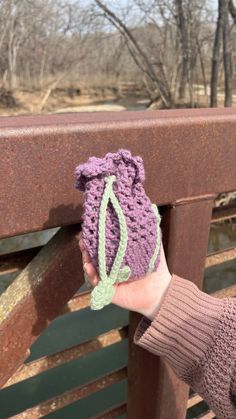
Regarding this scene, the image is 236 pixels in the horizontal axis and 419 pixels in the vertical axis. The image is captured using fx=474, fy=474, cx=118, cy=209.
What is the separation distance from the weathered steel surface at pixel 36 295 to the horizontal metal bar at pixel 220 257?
2.32 feet

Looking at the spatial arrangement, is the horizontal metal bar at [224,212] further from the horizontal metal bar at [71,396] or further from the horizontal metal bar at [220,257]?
the horizontal metal bar at [71,396]

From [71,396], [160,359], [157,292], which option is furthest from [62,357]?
[157,292]

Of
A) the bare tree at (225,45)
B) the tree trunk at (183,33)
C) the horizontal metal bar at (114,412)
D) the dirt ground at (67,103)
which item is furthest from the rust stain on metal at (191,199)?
the dirt ground at (67,103)

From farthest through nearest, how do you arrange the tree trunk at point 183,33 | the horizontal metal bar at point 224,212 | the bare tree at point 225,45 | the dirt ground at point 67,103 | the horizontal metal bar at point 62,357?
the dirt ground at point 67,103
the tree trunk at point 183,33
the bare tree at point 225,45
the horizontal metal bar at point 224,212
the horizontal metal bar at point 62,357

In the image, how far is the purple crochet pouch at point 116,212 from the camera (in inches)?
34.0

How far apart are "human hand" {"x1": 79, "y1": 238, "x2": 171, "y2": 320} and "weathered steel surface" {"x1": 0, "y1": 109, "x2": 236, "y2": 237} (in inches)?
7.3

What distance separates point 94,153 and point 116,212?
7.4 inches

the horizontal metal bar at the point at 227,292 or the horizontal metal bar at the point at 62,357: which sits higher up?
the horizontal metal bar at the point at 227,292

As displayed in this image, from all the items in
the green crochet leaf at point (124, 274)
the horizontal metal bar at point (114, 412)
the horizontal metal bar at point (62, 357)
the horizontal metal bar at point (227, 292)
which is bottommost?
the horizontal metal bar at point (114, 412)

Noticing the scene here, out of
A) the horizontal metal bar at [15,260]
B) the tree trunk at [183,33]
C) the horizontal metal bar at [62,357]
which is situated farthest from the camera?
the tree trunk at [183,33]

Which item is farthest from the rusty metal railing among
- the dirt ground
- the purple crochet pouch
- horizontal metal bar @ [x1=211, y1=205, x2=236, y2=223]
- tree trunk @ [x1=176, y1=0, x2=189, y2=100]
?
the dirt ground

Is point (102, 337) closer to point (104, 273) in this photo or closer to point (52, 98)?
point (104, 273)

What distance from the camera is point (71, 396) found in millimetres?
1510

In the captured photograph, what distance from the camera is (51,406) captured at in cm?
148
